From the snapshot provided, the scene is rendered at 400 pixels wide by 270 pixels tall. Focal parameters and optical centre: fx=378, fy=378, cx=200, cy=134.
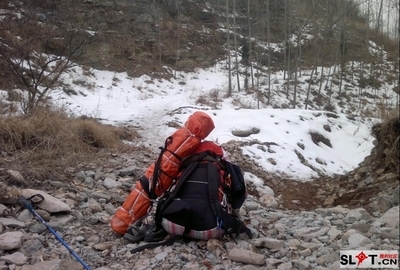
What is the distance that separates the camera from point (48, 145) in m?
4.52

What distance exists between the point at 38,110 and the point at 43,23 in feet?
31.8

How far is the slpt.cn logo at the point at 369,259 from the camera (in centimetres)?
173

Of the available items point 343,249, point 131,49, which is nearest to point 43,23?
point 131,49

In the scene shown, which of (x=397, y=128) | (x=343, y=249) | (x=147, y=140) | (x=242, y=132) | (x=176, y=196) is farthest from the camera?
(x=242, y=132)

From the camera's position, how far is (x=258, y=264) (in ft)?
8.11

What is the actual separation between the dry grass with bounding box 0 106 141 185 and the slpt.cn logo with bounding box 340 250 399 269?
9.71 ft

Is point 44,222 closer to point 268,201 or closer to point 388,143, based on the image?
point 268,201

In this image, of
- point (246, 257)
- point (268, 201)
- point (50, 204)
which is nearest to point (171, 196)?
point (246, 257)

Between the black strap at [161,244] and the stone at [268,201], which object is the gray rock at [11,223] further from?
the stone at [268,201]

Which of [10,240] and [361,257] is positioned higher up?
[361,257]

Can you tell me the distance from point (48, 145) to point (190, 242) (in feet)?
8.23

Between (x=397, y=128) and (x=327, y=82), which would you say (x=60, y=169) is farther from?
(x=327, y=82)

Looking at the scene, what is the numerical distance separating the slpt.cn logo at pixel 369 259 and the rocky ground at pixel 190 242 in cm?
5

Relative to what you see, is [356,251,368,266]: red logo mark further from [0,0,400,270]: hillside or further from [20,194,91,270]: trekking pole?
[20,194,91,270]: trekking pole
